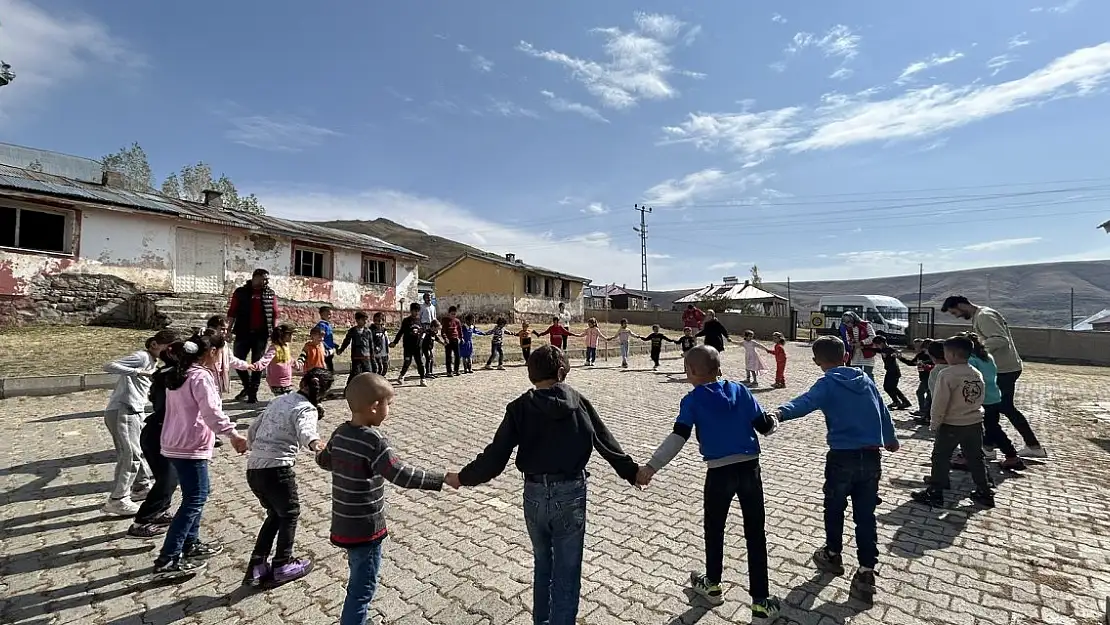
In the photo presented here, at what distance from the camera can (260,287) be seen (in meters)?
7.71

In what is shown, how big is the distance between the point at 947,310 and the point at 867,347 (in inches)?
125

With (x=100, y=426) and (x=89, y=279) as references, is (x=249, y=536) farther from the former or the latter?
(x=89, y=279)

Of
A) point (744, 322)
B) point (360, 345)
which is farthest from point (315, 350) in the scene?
point (744, 322)

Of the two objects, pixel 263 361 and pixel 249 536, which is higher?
pixel 263 361

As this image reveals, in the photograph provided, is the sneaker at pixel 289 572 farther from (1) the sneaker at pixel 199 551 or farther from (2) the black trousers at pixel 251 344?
(2) the black trousers at pixel 251 344

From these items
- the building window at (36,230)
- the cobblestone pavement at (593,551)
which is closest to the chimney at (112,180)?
the building window at (36,230)

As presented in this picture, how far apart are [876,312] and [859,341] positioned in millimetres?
23436

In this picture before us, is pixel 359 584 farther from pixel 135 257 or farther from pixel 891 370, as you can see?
pixel 135 257

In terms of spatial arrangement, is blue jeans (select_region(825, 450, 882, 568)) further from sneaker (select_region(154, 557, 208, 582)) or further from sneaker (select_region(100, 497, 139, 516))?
sneaker (select_region(100, 497, 139, 516))

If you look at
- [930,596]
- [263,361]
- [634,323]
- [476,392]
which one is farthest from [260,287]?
[634,323]

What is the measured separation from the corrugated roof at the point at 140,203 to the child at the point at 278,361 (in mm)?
13993

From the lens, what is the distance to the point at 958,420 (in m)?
4.53

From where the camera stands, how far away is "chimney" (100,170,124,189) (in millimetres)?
20172

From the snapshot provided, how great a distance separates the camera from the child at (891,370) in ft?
29.6
